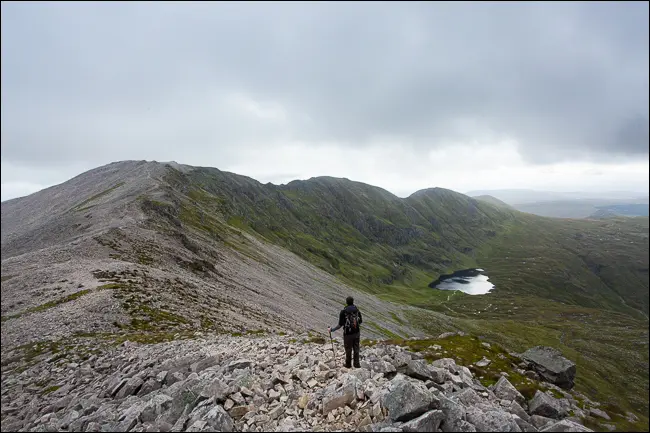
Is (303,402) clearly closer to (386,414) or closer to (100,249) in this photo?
(386,414)

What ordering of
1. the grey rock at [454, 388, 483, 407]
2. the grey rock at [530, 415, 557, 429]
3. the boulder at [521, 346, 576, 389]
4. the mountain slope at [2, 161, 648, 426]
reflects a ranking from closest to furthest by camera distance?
the grey rock at [530, 415, 557, 429] < the grey rock at [454, 388, 483, 407] < the boulder at [521, 346, 576, 389] < the mountain slope at [2, 161, 648, 426]

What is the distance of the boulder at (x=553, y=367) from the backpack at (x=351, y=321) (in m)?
22.7

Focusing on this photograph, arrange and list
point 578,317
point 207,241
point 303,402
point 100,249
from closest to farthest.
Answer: point 303,402
point 100,249
point 207,241
point 578,317

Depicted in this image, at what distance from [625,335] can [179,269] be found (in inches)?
7486

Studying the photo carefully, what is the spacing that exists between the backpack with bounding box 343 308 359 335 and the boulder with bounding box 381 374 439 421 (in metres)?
4.98

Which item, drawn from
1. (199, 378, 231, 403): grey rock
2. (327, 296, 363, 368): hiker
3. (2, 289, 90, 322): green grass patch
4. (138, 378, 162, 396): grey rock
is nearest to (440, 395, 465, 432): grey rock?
(327, 296, 363, 368): hiker

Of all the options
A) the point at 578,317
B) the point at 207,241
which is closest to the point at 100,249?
the point at 207,241

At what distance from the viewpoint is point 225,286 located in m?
63.3

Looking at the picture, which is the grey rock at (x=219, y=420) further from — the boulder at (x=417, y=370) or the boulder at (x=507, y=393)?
the boulder at (x=507, y=393)

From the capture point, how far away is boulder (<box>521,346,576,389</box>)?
2919 cm

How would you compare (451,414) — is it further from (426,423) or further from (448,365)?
(448,365)

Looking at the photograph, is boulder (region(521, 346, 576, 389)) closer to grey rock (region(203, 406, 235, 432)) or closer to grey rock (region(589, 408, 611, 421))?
grey rock (region(589, 408, 611, 421))

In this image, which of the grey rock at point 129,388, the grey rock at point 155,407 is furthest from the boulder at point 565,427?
the grey rock at point 129,388

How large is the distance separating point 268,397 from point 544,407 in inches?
551
